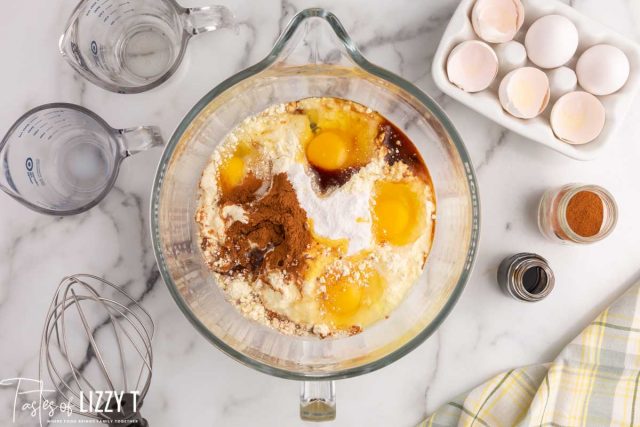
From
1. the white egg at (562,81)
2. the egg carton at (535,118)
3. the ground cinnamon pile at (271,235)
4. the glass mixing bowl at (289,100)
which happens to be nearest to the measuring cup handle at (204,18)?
the glass mixing bowl at (289,100)

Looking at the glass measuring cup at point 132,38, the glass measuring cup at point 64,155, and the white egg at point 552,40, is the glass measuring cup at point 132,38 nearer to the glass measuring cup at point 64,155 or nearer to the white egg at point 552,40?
the glass measuring cup at point 64,155

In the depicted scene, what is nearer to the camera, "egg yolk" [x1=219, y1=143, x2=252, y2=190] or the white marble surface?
"egg yolk" [x1=219, y1=143, x2=252, y2=190]

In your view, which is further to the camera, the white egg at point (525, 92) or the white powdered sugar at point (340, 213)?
the white egg at point (525, 92)

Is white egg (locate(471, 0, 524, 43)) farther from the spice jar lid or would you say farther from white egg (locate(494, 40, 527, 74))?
the spice jar lid

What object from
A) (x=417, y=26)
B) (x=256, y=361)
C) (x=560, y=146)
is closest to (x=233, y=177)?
(x=256, y=361)

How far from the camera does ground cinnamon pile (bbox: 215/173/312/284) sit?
1.71m

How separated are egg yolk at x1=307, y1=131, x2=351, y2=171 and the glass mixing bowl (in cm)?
17

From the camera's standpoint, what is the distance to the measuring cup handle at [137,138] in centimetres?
184

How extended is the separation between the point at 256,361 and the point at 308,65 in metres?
0.86

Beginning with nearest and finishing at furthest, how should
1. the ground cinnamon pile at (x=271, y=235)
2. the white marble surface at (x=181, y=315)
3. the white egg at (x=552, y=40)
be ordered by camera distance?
the ground cinnamon pile at (x=271, y=235)
the white egg at (x=552, y=40)
the white marble surface at (x=181, y=315)

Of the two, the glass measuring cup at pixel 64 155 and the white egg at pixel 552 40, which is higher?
the white egg at pixel 552 40

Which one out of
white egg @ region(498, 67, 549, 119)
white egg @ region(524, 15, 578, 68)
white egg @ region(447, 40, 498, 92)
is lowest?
white egg @ region(498, 67, 549, 119)

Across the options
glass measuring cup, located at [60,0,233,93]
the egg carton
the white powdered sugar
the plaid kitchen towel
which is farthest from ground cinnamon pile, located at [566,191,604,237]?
glass measuring cup, located at [60,0,233,93]

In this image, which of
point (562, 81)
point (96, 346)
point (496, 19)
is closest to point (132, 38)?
point (96, 346)
